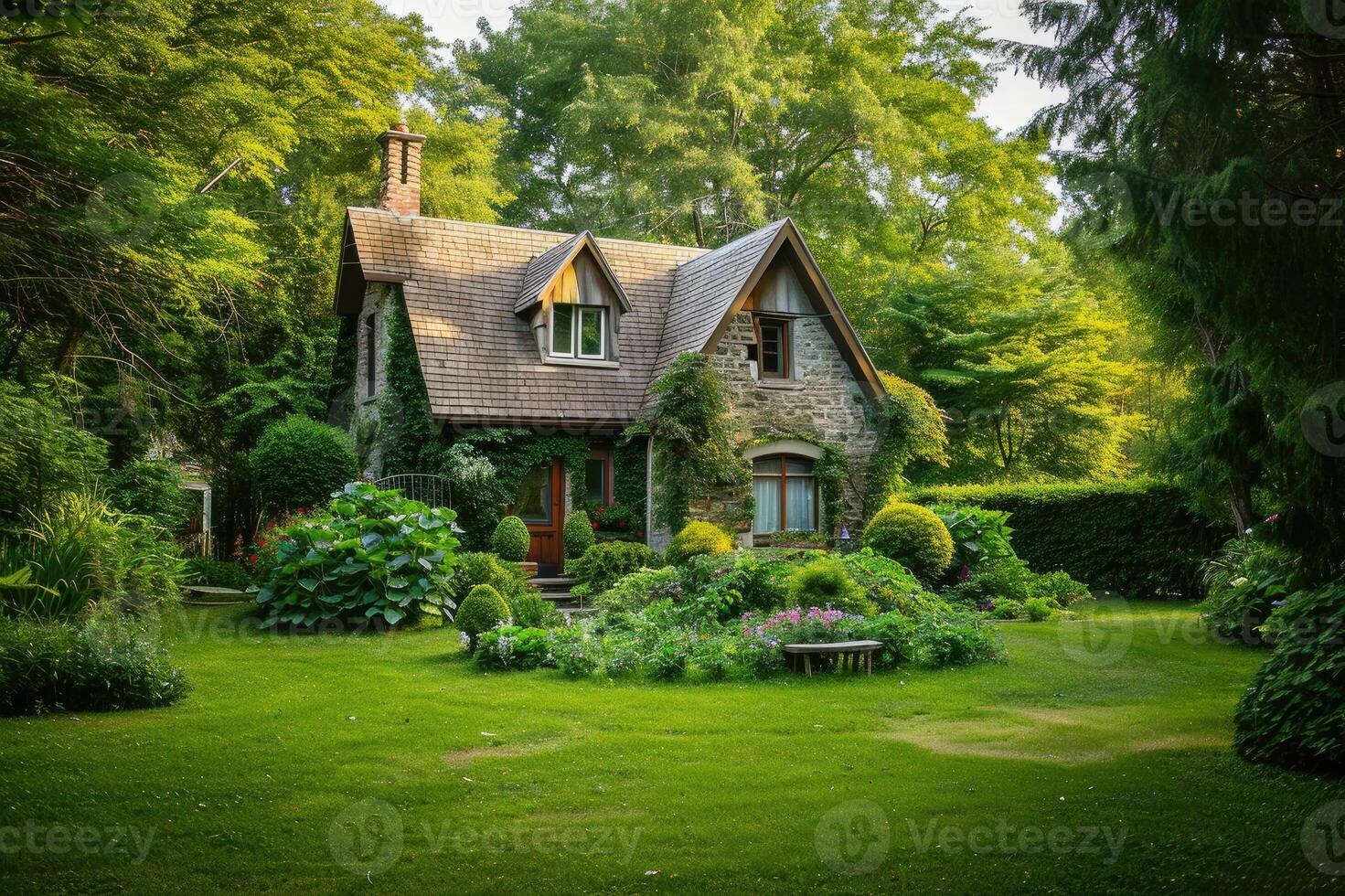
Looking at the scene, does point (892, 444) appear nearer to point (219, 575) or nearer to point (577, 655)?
point (577, 655)

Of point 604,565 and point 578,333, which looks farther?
point 578,333

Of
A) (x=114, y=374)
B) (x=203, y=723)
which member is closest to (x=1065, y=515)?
(x=203, y=723)

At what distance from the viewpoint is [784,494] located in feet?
61.7

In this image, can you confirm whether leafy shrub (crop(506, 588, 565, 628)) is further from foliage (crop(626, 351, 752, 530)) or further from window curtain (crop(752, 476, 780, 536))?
window curtain (crop(752, 476, 780, 536))

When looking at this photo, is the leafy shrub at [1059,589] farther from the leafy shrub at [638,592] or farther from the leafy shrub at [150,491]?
the leafy shrub at [150,491]

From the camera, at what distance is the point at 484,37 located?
3522 cm

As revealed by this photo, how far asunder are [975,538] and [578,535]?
22.4ft

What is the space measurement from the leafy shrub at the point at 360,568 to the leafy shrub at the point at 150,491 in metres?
3.63

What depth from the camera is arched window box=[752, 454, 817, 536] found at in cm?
1864

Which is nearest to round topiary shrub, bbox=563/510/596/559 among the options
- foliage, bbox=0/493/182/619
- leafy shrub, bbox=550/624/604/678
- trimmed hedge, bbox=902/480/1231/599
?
leafy shrub, bbox=550/624/604/678

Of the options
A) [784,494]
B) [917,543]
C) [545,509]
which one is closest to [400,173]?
[545,509]

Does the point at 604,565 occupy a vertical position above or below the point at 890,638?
above

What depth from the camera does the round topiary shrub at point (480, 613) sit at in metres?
11.6

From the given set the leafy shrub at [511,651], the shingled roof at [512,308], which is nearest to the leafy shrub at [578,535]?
the shingled roof at [512,308]
